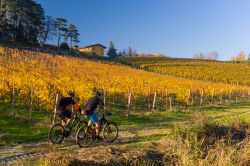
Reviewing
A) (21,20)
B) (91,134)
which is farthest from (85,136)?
(21,20)

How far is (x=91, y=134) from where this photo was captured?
1116cm

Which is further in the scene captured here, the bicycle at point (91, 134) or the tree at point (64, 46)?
the tree at point (64, 46)

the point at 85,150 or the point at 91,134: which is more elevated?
the point at 91,134

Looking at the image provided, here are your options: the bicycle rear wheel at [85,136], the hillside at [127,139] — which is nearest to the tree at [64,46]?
the hillside at [127,139]

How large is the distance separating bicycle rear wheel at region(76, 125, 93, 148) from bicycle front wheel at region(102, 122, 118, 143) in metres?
0.63

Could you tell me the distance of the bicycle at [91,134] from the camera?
10906 mm

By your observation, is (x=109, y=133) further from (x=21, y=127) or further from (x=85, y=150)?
(x=21, y=127)

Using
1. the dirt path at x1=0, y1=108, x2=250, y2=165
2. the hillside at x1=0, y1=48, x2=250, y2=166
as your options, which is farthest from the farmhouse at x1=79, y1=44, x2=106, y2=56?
the dirt path at x1=0, y1=108, x2=250, y2=165

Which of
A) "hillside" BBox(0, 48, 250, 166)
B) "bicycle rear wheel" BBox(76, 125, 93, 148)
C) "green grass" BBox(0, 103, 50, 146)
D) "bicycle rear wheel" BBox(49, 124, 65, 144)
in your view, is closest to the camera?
"hillside" BBox(0, 48, 250, 166)

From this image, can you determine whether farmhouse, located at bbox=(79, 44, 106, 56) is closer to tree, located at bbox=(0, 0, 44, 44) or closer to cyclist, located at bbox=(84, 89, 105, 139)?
tree, located at bbox=(0, 0, 44, 44)

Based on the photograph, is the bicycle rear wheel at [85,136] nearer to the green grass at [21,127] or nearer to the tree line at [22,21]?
the green grass at [21,127]

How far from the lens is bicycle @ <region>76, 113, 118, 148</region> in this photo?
429 inches

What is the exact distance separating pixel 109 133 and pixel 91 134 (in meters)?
0.82

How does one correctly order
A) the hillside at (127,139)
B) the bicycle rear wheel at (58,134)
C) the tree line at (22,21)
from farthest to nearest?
the tree line at (22,21) < the bicycle rear wheel at (58,134) < the hillside at (127,139)
